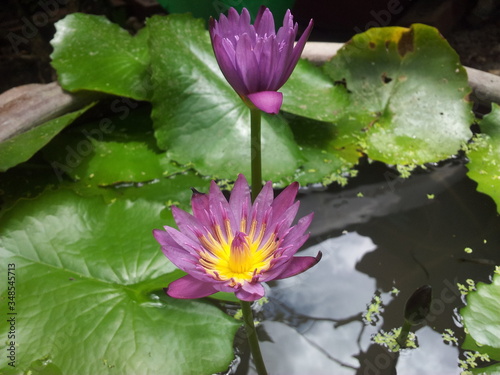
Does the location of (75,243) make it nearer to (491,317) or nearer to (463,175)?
(491,317)

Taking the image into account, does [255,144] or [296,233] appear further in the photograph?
[255,144]

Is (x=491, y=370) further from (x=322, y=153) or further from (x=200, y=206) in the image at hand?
(x=322, y=153)

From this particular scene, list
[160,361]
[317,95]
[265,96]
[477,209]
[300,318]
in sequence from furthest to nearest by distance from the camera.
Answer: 1. [317,95]
2. [477,209]
3. [300,318]
4. [160,361]
5. [265,96]

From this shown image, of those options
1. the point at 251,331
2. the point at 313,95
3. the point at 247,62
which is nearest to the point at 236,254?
the point at 251,331

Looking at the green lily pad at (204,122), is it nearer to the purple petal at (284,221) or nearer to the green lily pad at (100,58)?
the green lily pad at (100,58)

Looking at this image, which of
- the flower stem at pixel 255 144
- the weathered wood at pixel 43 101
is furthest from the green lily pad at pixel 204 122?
the flower stem at pixel 255 144

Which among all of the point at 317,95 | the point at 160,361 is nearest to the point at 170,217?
the point at 160,361
